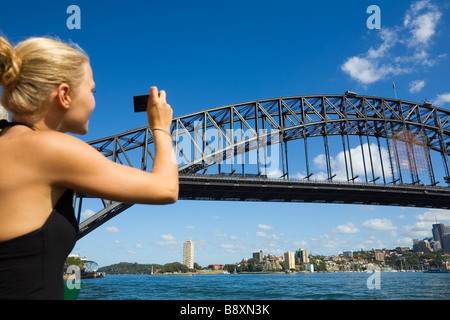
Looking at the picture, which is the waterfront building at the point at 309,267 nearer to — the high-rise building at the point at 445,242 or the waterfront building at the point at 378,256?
the waterfront building at the point at 378,256

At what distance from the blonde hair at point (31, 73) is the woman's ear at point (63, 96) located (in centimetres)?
1

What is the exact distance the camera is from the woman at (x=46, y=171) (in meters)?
0.92

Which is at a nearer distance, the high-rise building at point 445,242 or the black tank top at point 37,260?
the black tank top at point 37,260

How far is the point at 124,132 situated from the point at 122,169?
1377 inches

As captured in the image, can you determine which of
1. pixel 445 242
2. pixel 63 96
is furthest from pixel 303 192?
pixel 445 242

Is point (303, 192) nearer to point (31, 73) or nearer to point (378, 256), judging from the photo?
point (31, 73)

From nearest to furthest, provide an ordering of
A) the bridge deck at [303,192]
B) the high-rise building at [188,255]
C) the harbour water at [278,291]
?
the harbour water at [278,291] → the bridge deck at [303,192] → the high-rise building at [188,255]

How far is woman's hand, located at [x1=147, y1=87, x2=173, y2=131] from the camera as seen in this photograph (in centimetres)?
124

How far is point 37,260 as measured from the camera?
93cm

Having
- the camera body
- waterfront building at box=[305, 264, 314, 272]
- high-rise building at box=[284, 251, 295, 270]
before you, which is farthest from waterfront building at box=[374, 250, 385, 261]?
the camera body

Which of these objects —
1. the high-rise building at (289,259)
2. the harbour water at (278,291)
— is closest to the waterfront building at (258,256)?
the high-rise building at (289,259)

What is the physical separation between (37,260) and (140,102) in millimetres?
712

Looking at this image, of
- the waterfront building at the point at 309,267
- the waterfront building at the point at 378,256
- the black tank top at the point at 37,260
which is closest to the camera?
the black tank top at the point at 37,260

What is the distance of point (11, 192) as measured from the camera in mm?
934
